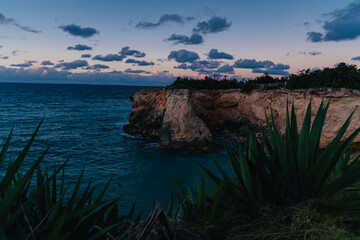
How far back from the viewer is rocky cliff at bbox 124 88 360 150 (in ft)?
56.1

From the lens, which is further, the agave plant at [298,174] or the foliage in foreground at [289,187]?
the agave plant at [298,174]

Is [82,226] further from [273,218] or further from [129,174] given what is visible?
[129,174]

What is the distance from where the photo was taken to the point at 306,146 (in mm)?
2760

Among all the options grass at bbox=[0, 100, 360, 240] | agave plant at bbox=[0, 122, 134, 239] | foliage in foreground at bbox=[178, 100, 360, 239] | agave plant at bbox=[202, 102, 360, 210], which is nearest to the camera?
agave plant at bbox=[0, 122, 134, 239]

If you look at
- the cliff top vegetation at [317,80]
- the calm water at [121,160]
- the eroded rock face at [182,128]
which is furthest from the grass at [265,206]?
the cliff top vegetation at [317,80]

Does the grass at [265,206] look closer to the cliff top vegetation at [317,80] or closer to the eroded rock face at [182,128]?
the eroded rock face at [182,128]

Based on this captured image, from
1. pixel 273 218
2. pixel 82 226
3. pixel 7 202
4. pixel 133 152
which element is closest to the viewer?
pixel 7 202

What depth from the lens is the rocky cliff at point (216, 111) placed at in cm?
1709

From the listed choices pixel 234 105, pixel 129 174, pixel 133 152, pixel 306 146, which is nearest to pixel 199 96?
pixel 234 105

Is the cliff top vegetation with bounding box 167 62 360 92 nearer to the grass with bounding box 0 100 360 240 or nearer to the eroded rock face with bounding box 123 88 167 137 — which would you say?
the eroded rock face with bounding box 123 88 167 137

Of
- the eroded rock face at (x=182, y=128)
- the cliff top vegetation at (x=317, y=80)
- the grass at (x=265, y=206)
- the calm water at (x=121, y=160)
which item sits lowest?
the calm water at (x=121, y=160)

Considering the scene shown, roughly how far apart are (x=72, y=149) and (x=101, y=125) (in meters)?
10.4

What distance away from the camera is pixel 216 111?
23.9 m

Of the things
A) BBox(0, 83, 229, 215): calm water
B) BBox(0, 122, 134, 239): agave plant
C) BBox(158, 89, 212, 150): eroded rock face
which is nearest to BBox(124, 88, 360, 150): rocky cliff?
BBox(158, 89, 212, 150): eroded rock face
